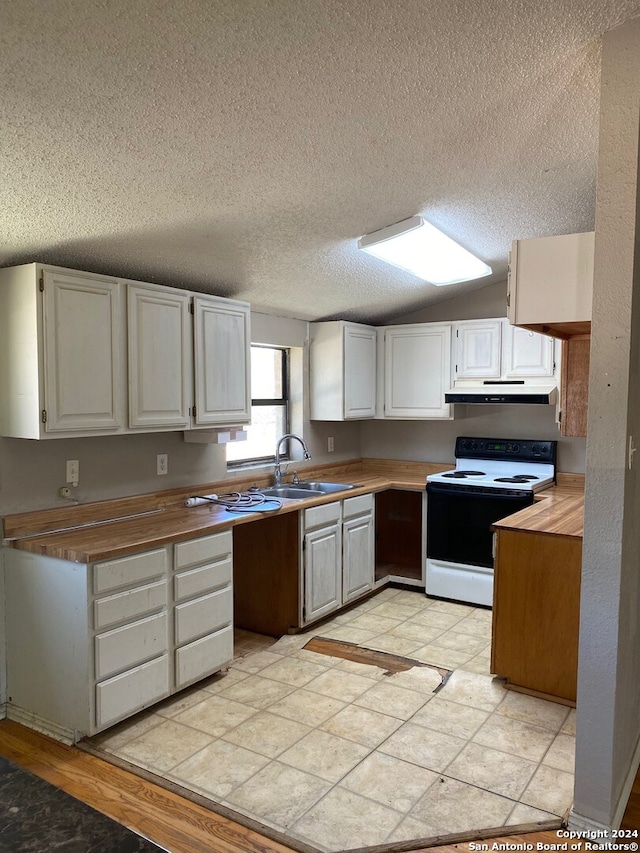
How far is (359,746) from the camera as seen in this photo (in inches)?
101

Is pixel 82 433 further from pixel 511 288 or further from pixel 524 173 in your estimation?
pixel 524 173

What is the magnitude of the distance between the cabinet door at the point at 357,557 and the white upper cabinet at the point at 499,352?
1324 millimetres

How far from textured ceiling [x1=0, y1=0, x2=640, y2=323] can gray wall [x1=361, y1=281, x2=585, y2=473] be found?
1.46 m

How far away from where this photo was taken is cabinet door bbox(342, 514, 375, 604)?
4.11 metres

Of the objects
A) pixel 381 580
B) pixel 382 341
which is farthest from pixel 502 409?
pixel 381 580

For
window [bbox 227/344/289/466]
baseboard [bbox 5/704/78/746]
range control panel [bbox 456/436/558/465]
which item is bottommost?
baseboard [bbox 5/704/78/746]

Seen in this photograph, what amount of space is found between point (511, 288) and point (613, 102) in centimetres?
65

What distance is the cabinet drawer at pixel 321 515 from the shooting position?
3711 mm

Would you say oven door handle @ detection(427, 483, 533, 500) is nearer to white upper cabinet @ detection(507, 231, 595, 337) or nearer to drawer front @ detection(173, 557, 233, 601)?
drawer front @ detection(173, 557, 233, 601)

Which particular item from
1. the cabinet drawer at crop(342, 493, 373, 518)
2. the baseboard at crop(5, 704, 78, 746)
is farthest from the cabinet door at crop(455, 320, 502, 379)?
the baseboard at crop(5, 704, 78, 746)

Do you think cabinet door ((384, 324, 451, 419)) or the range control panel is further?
cabinet door ((384, 324, 451, 419))

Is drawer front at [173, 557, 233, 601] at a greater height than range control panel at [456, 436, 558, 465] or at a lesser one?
lesser

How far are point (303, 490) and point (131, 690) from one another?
1885mm

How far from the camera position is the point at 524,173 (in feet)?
8.79
